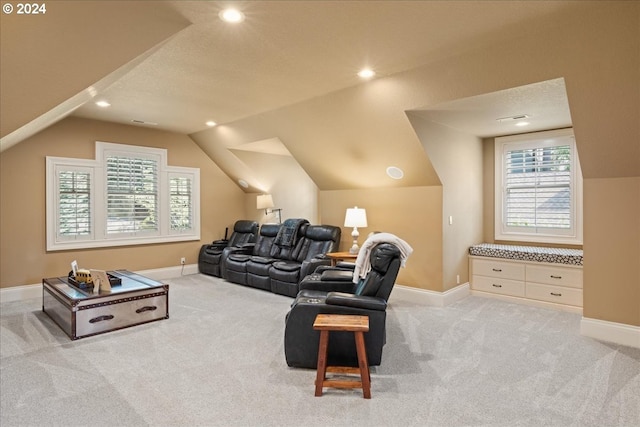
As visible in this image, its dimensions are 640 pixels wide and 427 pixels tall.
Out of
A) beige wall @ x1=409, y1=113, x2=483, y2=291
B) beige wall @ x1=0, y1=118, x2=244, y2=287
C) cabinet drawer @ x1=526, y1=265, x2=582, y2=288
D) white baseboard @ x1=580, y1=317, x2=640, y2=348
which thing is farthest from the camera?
beige wall @ x1=0, y1=118, x2=244, y2=287

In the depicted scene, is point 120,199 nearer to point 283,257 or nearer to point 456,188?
point 283,257

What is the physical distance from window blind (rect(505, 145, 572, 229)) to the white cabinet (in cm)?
79

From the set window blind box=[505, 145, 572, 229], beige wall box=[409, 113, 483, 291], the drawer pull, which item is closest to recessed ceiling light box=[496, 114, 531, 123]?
beige wall box=[409, 113, 483, 291]

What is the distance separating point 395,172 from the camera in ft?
16.3

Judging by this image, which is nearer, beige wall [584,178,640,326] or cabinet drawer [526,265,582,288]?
beige wall [584,178,640,326]

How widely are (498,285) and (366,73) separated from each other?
3.49 meters

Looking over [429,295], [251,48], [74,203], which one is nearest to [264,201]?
[74,203]

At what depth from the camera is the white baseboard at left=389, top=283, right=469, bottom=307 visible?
477cm

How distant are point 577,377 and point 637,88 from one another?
2277mm

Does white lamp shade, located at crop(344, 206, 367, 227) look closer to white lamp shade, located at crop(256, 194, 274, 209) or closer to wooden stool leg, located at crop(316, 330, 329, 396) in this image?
white lamp shade, located at crop(256, 194, 274, 209)

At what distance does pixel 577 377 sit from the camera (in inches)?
109

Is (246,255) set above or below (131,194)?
below

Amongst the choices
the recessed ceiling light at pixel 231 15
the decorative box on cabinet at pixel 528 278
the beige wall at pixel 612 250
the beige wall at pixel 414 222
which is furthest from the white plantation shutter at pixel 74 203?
the beige wall at pixel 612 250

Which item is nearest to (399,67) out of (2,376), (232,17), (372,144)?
(372,144)
